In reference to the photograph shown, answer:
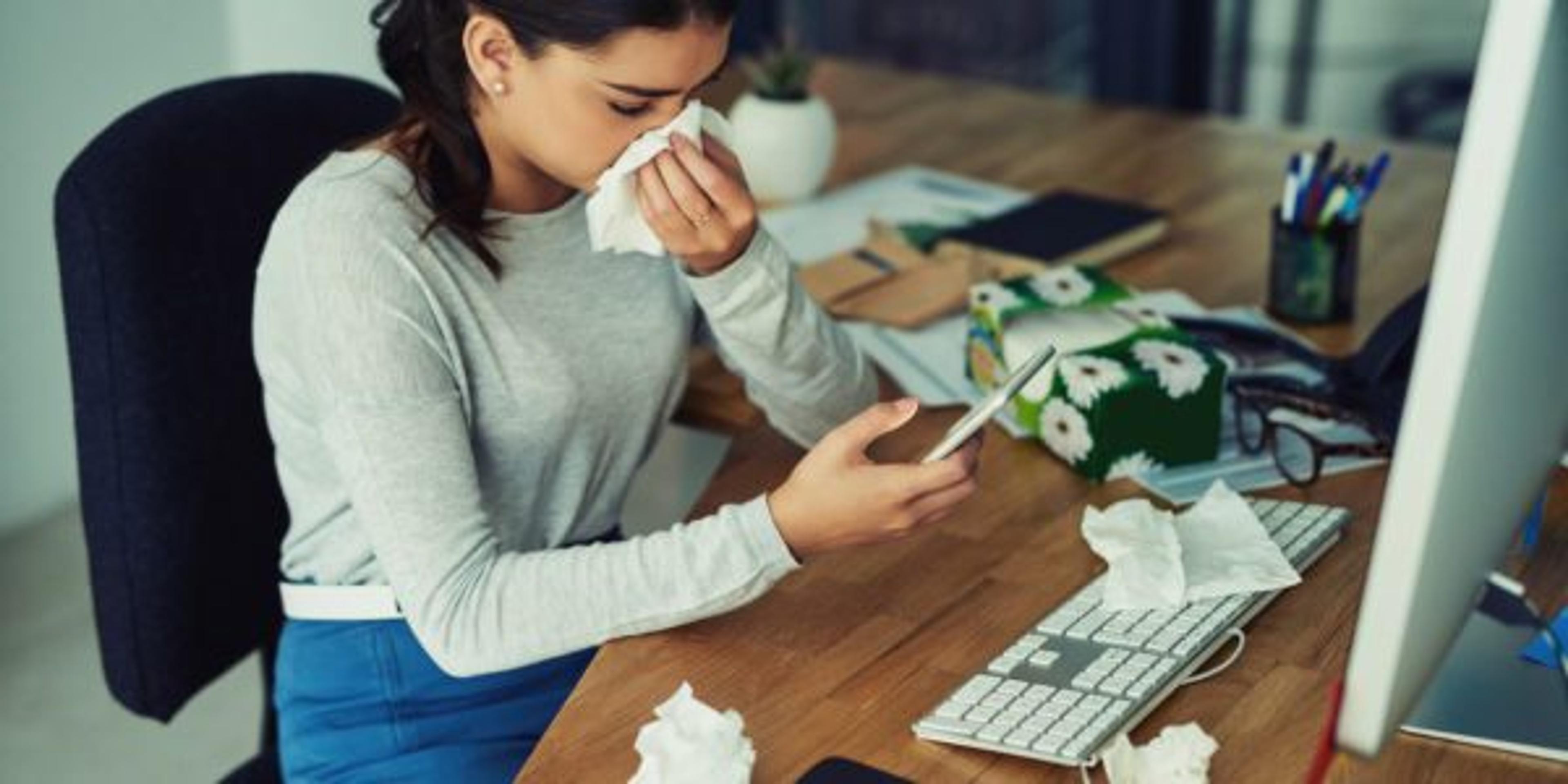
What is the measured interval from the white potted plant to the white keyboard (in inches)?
34.7

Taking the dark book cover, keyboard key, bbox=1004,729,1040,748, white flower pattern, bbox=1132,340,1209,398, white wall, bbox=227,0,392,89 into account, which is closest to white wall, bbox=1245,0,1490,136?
white wall, bbox=227,0,392,89

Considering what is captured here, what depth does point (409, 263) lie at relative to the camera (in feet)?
4.20

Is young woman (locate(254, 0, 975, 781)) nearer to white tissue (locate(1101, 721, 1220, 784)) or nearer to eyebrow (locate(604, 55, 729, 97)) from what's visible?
eyebrow (locate(604, 55, 729, 97))

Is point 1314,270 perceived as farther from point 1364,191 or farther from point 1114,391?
point 1114,391

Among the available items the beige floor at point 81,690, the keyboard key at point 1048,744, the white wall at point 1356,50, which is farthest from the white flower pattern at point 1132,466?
the white wall at point 1356,50

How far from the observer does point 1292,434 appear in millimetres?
1455

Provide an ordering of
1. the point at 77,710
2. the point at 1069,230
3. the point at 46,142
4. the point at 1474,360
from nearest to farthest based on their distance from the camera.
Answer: the point at 1474,360
the point at 1069,230
the point at 77,710
the point at 46,142

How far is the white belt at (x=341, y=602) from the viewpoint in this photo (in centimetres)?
138

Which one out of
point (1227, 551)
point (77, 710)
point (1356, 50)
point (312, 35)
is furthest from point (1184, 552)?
point (1356, 50)

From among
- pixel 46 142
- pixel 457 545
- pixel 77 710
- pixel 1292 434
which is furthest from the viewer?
pixel 46 142

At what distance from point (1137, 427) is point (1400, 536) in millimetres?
642

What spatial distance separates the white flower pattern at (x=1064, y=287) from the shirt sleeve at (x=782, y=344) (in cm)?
16

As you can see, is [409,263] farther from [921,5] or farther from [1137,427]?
[921,5]

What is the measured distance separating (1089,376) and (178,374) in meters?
0.69
